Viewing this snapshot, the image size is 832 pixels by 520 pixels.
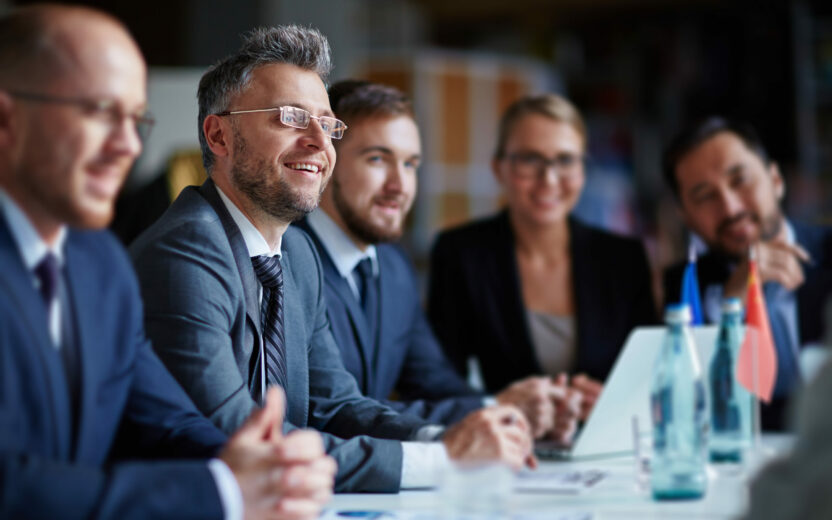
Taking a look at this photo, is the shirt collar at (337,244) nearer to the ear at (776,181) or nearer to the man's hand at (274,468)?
the man's hand at (274,468)

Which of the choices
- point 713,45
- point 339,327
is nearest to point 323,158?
point 339,327

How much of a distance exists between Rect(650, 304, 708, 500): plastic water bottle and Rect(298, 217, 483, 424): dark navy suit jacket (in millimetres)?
578

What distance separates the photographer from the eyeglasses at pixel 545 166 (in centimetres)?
268

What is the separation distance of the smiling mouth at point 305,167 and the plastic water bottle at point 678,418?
1.98 ft

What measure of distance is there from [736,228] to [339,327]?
132 centimetres

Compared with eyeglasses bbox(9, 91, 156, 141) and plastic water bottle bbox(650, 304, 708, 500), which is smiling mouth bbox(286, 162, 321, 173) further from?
plastic water bottle bbox(650, 304, 708, 500)

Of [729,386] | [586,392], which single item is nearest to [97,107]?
[729,386]

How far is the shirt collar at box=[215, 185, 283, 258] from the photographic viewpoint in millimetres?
1403

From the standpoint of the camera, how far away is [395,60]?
19.2ft

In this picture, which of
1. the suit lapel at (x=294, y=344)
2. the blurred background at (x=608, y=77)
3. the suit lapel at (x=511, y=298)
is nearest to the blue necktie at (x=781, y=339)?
the suit lapel at (x=511, y=298)

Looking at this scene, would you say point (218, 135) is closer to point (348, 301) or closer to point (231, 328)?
point (231, 328)

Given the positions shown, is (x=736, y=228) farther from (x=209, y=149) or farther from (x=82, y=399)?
(x=82, y=399)

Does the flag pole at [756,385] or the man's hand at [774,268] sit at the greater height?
the man's hand at [774,268]

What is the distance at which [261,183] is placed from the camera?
4.62 feet
